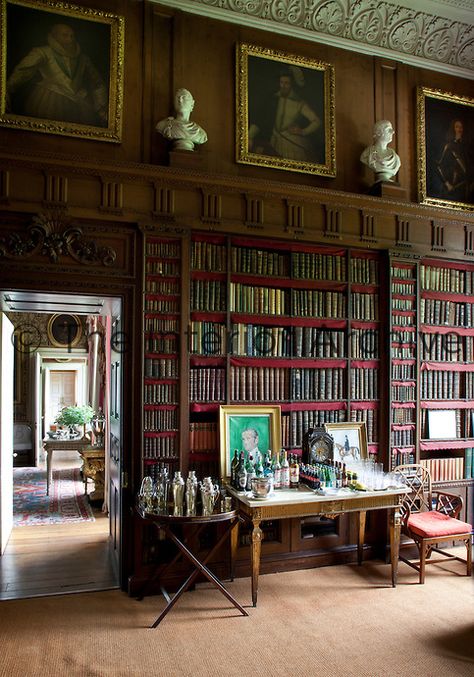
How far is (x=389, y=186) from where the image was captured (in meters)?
5.45

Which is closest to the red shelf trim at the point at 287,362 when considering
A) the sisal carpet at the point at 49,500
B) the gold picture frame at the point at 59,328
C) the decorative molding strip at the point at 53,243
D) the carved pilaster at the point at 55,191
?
the decorative molding strip at the point at 53,243

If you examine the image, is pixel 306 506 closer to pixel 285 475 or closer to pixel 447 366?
pixel 285 475

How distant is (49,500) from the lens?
310 inches

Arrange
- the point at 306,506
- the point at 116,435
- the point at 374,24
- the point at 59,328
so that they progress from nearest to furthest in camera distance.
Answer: the point at 306,506 → the point at 116,435 → the point at 374,24 → the point at 59,328

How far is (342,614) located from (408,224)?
376 cm

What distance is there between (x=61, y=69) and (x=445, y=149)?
163 inches

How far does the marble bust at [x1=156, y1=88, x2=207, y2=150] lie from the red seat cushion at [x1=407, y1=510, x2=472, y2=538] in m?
4.00

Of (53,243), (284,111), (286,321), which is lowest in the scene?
(286,321)

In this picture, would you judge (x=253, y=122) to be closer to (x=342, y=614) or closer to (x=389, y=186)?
(x=389, y=186)

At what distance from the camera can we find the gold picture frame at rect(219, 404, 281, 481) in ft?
15.6

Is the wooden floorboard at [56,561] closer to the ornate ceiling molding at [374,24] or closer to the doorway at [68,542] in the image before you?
the doorway at [68,542]

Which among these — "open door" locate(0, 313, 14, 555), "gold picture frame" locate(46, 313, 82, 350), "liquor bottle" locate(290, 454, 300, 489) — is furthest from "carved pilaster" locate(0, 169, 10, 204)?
"gold picture frame" locate(46, 313, 82, 350)

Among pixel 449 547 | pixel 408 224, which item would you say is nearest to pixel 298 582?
pixel 449 547

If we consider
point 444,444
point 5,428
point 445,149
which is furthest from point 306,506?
point 445,149
